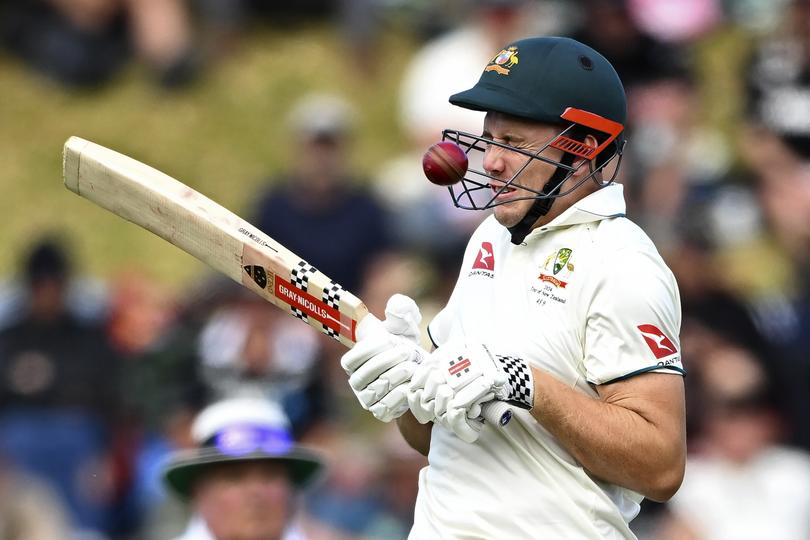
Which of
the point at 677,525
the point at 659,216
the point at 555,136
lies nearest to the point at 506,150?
the point at 555,136

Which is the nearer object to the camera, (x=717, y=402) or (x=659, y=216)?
(x=717, y=402)

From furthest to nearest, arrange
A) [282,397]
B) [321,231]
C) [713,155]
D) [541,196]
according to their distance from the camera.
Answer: [713,155], [321,231], [282,397], [541,196]

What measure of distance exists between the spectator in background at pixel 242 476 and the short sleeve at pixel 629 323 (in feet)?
7.45

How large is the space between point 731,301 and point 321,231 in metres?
3.08

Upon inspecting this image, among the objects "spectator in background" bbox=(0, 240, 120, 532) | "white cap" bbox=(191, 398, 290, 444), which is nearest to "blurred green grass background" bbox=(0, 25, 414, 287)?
"spectator in background" bbox=(0, 240, 120, 532)

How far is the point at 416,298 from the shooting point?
9.55 meters

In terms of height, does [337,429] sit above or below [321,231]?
below

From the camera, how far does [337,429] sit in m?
9.71

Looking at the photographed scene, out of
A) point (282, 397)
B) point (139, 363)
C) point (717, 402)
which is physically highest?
point (139, 363)

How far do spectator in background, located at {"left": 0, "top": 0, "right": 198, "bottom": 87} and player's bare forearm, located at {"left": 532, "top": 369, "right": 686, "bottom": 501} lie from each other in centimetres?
969

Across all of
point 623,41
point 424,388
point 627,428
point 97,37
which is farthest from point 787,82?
point 424,388

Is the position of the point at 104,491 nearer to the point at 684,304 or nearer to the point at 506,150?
the point at 684,304

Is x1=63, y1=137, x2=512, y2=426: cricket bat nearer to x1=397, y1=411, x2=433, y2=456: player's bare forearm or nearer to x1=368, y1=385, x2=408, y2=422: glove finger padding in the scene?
x1=368, y1=385, x2=408, y2=422: glove finger padding

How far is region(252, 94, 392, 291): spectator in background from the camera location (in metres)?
10.8
